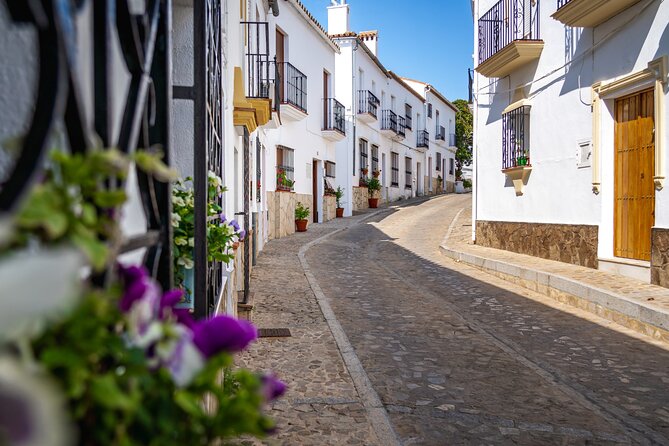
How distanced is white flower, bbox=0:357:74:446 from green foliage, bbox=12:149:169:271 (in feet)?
0.47

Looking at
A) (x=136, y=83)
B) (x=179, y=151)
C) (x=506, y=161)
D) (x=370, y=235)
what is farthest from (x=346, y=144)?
(x=136, y=83)

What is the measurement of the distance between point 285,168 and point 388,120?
434 inches

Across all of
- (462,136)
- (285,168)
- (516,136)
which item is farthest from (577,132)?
(462,136)

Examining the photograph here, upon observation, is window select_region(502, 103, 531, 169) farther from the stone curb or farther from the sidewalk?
the stone curb

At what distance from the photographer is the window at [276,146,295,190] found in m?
15.3

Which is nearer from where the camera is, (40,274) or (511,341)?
(40,274)

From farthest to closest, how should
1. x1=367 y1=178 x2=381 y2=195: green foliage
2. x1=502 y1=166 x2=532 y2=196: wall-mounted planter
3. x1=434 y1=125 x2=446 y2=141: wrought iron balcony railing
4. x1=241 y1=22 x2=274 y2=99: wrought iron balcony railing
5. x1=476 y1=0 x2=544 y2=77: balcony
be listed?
x1=434 y1=125 x2=446 y2=141: wrought iron balcony railing
x1=367 y1=178 x2=381 y2=195: green foliage
x1=502 y1=166 x2=532 y2=196: wall-mounted planter
x1=476 y1=0 x2=544 y2=77: balcony
x1=241 y1=22 x2=274 y2=99: wrought iron balcony railing

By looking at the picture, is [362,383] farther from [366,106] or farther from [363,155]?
[363,155]

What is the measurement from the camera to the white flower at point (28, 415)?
0.43 m

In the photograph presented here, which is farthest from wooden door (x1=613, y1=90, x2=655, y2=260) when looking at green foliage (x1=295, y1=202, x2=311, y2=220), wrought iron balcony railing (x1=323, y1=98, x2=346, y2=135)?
wrought iron balcony railing (x1=323, y1=98, x2=346, y2=135)

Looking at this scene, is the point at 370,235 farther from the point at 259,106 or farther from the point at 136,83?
the point at 136,83

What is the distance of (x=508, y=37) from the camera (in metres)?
11.3

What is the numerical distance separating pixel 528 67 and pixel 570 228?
10.5ft

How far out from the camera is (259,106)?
322 inches
